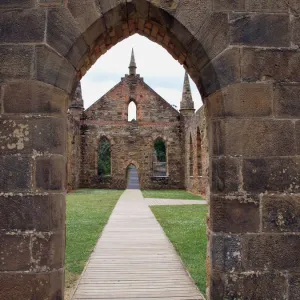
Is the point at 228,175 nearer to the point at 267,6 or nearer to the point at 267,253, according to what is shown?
the point at 267,253

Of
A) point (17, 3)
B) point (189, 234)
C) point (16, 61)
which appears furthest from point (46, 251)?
point (189, 234)

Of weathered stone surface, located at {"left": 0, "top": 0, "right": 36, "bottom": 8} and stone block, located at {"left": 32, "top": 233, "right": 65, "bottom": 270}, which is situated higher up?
weathered stone surface, located at {"left": 0, "top": 0, "right": 36, "bottom": 8}

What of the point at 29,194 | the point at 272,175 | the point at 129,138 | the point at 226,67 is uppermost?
the point at 129,138

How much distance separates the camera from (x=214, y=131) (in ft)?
13.0

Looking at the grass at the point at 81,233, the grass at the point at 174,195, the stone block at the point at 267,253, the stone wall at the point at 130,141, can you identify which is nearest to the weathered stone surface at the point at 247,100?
the stone block at the point at 267,253

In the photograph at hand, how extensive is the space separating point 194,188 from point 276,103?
19124 millimetres

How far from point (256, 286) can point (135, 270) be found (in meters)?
2.76

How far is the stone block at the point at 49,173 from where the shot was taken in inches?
148

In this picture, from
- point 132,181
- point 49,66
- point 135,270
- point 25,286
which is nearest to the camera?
point 25,286

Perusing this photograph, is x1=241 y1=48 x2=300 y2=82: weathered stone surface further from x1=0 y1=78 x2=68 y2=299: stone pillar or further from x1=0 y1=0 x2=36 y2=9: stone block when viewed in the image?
x1=0 y1=0 x2=36 y2=9: stone block

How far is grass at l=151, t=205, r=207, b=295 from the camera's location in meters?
6.25

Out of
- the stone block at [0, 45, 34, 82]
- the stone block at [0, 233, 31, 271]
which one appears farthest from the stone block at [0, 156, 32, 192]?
the stone block at [0, 45, 34, 82]

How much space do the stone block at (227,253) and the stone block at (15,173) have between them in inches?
72.4

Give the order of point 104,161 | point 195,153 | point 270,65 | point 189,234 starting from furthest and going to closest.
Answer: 1. point 104,161
2. point 195,153
3. point 189,234
4. point 270,65
